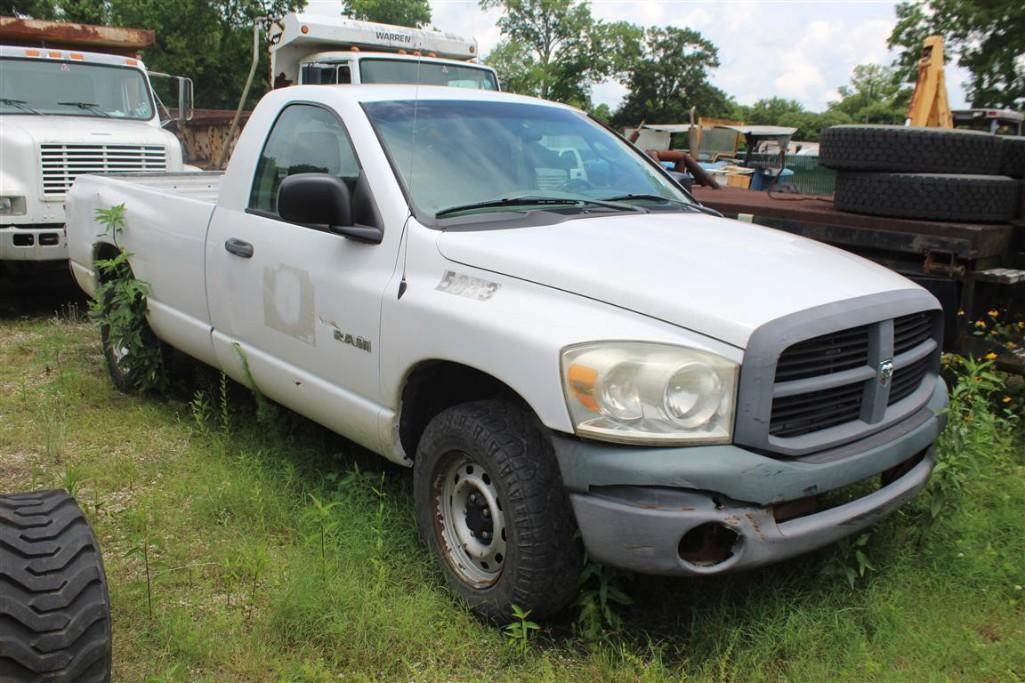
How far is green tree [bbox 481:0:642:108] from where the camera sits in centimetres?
6538

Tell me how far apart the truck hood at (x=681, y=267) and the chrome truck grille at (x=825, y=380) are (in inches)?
3.1

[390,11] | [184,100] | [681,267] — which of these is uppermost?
[390,11]

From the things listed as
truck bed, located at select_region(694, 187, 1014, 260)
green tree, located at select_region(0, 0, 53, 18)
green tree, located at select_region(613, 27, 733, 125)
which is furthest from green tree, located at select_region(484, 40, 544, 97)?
truck bed, located at select_region(694, 187, 1014, 260)

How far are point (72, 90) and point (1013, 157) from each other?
27.1 ft

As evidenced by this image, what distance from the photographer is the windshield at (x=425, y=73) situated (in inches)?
474

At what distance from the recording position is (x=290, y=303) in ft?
13.3

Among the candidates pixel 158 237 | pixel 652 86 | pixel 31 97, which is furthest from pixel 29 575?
pixel 652 86

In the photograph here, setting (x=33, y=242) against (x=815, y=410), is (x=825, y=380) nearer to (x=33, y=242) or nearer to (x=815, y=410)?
(x=815, y=410)

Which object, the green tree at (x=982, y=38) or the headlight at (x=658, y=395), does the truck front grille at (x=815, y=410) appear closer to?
the headlight at (x=658, y=395)

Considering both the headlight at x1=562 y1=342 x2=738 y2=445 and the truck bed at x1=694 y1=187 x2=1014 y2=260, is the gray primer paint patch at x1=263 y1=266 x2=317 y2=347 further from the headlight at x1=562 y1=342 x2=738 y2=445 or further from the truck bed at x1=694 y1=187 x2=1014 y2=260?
the truck bed at x1=694 y1=187 x2=1014 y2=260

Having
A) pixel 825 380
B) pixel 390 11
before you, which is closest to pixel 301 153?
pixel 825 380

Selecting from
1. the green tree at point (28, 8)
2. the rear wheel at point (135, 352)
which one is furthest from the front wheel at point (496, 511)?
the green tree at point (28, 8)

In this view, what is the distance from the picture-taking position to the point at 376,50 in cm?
1335

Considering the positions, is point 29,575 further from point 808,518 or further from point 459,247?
point 808,518
